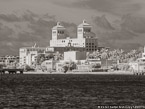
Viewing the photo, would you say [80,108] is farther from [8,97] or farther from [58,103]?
[8,97]

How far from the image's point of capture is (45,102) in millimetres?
64750

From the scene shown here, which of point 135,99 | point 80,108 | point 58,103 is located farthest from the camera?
point 135,99

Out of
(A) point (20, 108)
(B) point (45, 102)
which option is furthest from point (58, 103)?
(A) point (20, 108)

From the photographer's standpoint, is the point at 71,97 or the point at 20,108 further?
the point at 71,97

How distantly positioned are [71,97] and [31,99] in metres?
5.45

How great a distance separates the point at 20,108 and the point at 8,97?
42.0 feet

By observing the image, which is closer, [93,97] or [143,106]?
[143,106]

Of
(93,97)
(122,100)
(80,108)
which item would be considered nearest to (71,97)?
(93,97)

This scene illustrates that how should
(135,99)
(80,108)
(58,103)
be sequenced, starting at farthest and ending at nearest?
(135,99) → (58,103) → (80,108)

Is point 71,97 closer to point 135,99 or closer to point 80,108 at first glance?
point 135,99

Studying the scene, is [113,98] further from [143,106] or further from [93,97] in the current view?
[143,106]

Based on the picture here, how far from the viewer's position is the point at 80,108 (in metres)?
59.0

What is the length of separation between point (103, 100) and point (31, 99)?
27.6 feet

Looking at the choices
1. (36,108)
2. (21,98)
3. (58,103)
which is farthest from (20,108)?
(21,98)
